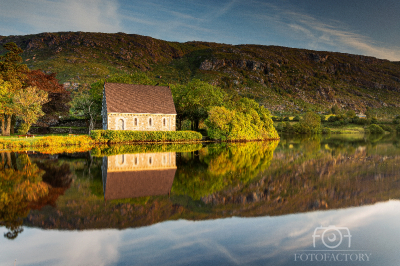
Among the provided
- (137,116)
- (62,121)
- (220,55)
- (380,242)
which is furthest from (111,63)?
(380,242)

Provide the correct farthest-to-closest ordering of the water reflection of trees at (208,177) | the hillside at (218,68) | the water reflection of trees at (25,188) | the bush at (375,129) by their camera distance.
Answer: the hillside at (218,68), the bush at (375,129), the water reflection of trees at (208,177), the water reflection of trees at (25,188)

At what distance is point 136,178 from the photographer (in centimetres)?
1372

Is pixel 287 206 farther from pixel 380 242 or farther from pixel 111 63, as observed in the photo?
pixel 111 63

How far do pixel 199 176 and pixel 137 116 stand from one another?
98.3 feet

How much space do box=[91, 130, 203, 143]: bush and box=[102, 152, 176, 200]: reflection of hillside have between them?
17475 millimetres

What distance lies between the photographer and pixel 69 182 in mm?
13055

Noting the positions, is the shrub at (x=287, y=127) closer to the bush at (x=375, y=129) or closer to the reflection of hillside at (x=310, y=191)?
the bush at (x=375, y=129)

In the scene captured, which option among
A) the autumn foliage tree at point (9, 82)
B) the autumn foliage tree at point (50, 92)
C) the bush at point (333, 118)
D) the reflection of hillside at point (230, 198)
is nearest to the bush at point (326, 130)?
the bush at point (333, 118)

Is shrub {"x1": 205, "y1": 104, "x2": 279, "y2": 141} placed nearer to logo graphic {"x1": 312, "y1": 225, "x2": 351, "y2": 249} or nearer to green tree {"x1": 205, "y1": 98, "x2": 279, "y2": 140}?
green tree {"x1": 205, "y1": 98, "x2": 279, "y2": 140}

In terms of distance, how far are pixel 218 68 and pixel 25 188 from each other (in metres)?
160

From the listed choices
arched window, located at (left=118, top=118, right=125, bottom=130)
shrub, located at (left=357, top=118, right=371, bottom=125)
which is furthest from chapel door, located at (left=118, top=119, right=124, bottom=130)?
shrub, located at (left=357, top=118, right=371, bottom=125)

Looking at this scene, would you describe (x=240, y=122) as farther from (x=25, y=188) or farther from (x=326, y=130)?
(x=326, y=130)

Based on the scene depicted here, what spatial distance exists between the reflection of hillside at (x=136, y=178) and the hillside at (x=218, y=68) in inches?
4121

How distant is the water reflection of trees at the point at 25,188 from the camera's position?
8445mm
